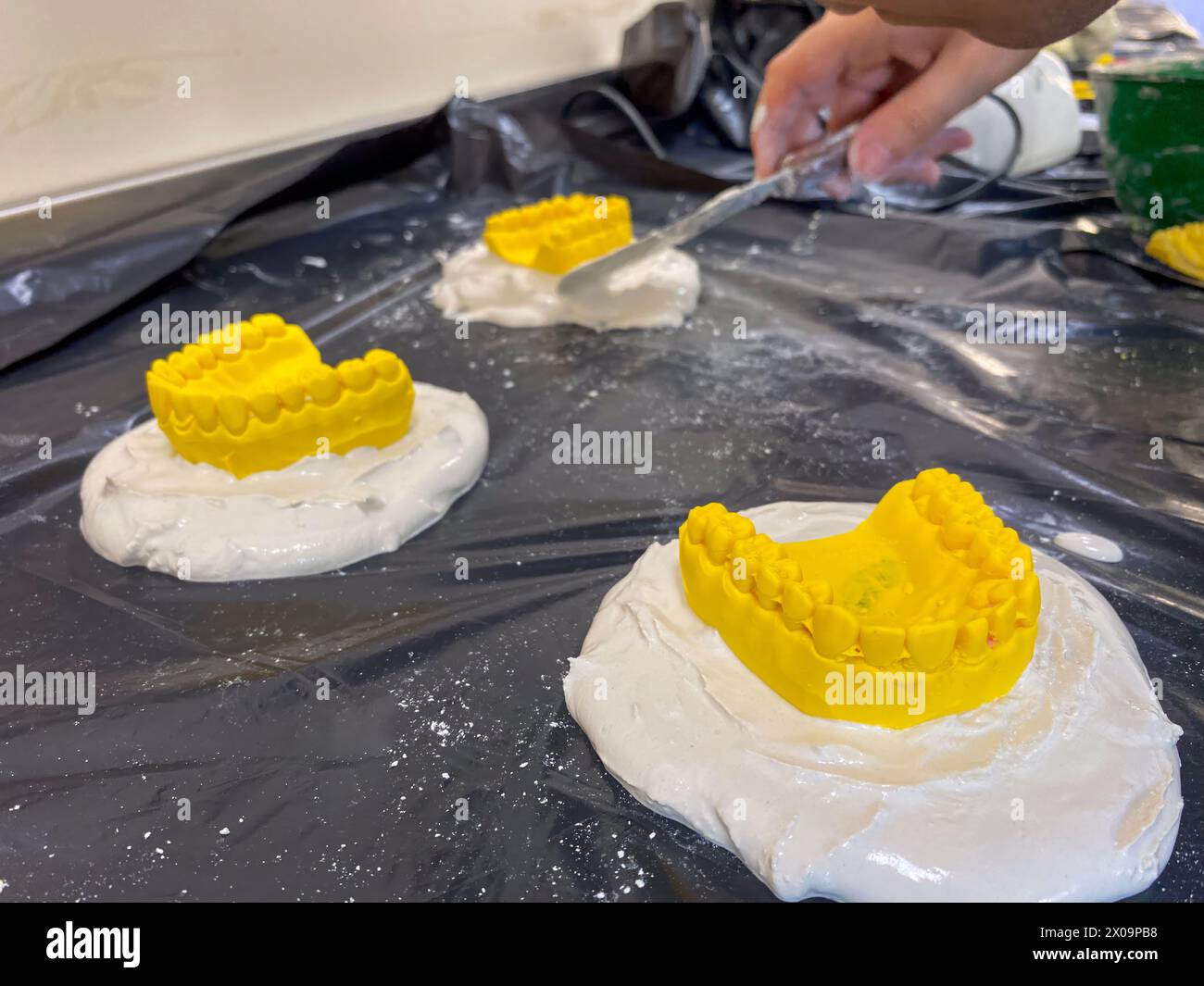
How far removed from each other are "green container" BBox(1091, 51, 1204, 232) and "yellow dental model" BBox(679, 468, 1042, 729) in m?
1.29

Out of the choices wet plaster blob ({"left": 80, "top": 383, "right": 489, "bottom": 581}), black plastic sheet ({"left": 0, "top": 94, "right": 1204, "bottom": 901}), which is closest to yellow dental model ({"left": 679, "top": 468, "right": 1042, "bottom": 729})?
black plastic sheet ({"left": 0, "top": 94, "right": 1204, "bottom": 901})

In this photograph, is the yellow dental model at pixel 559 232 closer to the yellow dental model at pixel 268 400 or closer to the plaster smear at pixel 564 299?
the plaster smear at pixel 564 299

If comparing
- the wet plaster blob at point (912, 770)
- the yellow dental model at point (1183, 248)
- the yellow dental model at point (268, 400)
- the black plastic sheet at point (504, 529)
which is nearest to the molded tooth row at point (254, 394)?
the yellow dental model at point (268, 400)

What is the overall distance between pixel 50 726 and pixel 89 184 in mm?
1262

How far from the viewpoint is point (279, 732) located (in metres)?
1.02

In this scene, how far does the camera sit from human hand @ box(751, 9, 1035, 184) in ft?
5.46

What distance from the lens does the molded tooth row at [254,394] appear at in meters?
1.30

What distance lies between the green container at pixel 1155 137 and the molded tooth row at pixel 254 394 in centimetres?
158

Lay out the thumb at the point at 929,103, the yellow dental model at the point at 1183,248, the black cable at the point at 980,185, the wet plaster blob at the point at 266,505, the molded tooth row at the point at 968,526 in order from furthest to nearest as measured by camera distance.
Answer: the black cable at the point at 980,185 → the yellow dental model at the point at 1183,248 → the thumb at the point at 929,103 → the wet plaster blob at the point at 266,505 → the molded tooth row at the point at 968,526

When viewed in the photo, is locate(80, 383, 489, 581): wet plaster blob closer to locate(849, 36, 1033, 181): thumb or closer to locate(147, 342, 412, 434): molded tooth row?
locate(147, 342, 412, 434): molded tooth row

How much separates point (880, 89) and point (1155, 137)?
1.80ft
